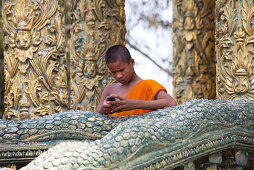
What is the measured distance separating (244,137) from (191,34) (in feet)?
19.2

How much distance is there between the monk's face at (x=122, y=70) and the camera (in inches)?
198

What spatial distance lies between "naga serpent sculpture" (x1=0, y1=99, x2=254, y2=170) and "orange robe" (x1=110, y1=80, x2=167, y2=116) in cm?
54

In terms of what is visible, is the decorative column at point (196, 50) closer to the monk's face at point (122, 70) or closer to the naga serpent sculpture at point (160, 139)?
the monk's face at point (122, 70)

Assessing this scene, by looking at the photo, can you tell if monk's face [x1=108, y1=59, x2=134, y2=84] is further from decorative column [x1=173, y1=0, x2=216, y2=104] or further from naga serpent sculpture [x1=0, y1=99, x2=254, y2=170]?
decorative column [x1=173, y1=0, x2=216, y2=104]

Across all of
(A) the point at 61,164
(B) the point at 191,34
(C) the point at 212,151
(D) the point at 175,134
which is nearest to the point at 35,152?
(A) the point at 61,164

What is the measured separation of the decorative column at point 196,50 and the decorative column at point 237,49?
3.61 metres

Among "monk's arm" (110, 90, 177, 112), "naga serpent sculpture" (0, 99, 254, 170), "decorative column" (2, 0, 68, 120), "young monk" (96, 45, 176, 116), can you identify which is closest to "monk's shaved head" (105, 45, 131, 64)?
"young monk" (96, 45, 176, 116)

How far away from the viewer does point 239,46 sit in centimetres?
599

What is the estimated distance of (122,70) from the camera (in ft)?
16.7

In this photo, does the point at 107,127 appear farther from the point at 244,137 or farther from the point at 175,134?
the point at 244,137

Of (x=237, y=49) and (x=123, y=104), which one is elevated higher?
(x=237, y=49)

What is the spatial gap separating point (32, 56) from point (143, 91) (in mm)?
2182

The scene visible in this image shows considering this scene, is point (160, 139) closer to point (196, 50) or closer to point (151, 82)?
point (151, 82)

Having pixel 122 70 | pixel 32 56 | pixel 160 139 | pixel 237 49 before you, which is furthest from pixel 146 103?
pixel 32 56
